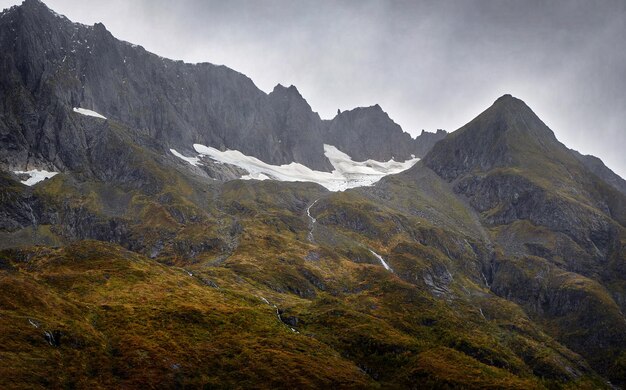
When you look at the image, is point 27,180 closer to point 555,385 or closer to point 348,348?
point 348,348

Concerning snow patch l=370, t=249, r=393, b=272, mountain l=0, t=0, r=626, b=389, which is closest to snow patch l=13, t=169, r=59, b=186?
mountain l=0, t=0, r=626, b=389

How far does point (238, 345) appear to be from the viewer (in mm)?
74188

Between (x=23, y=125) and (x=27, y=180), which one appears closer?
(x=27, y=180)

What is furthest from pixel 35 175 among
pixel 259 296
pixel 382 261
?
pixel 382 261

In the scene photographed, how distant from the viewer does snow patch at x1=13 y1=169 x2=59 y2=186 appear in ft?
565

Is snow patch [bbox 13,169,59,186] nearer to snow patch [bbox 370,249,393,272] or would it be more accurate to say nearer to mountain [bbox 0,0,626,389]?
mountain [bbox 0,0,626,389]

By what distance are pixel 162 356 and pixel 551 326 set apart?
5077 inches

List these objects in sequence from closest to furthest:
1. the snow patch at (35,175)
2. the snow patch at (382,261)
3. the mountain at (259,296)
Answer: the mountain at (259,296) < the snow patch at (382,261) < the snow patch at (35,175)

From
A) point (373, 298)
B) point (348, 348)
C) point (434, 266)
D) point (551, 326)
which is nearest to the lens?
point (348, 348)

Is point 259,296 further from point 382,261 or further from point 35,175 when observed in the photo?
point 35,175

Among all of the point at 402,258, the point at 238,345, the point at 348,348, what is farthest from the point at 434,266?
the point at 238,345

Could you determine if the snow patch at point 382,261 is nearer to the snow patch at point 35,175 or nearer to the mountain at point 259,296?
the mountain at point 259,296

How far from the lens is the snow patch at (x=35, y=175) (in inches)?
6777

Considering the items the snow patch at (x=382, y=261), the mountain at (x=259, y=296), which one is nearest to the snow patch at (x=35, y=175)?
the mountain at (x=259, y=296)
